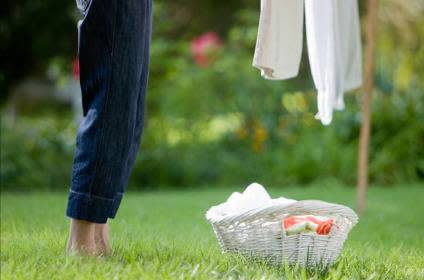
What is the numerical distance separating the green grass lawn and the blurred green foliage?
4.29ft

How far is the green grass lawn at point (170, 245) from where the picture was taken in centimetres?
175

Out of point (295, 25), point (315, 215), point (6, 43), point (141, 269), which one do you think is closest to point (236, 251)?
point (315, 215)

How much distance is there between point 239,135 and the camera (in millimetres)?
6293

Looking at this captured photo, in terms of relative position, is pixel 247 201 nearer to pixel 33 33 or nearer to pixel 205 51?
pixel 205 51

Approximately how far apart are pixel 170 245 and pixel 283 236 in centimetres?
46

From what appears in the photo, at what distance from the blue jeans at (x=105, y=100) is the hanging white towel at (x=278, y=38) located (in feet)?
1.89

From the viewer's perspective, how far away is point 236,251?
209cm

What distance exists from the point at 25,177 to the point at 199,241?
3.20 m

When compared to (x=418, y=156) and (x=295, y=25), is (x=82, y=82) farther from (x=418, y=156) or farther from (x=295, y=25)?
(x=418, y=156)

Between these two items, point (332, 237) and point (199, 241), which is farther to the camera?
point (199, 241)

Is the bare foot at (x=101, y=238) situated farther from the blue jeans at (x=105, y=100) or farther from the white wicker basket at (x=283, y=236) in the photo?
the white wicker basket at (x=283, y=236)

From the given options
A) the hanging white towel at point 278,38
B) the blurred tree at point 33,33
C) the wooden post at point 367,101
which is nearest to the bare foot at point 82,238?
the hanging white towel at point 278,38

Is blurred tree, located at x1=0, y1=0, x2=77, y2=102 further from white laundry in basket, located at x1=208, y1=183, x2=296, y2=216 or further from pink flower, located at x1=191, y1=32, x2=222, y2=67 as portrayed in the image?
white laundry in basket, located at x1=208, y1=183, x2=296, y2=216

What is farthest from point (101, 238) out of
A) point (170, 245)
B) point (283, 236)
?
point (283, 236)
